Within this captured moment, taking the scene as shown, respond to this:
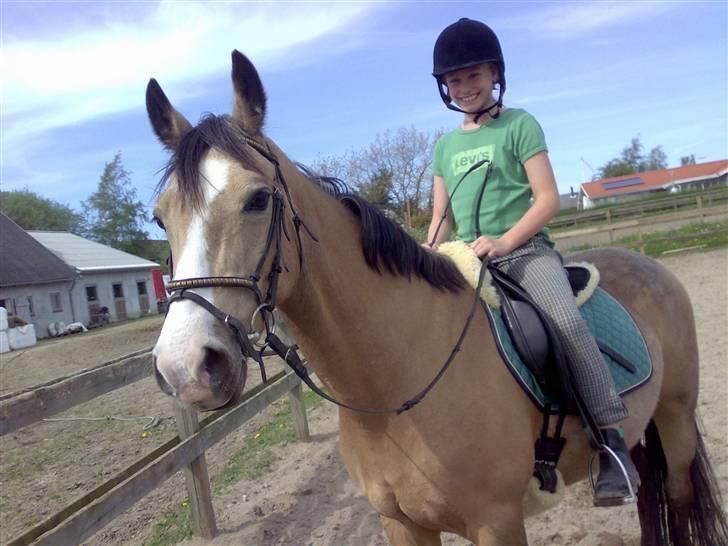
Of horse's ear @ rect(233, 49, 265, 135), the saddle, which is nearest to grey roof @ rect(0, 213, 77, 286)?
horse's ear @ rect(233, 49, 265, 135)

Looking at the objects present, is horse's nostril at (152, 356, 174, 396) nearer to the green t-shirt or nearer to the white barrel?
the green t-shirt

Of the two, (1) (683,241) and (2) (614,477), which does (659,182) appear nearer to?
(1) (683,241)

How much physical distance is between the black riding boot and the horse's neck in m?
0.93

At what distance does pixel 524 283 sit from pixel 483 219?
0.40 metres

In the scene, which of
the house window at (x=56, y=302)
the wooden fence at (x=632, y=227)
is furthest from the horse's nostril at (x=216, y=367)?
the house window at (x=56, y=302)

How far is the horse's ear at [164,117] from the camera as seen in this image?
2.06 metres

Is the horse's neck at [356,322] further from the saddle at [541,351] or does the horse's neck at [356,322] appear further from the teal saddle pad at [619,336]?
the teal saddle pad at [619,336]

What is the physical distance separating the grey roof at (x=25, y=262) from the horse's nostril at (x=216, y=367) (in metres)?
28.4

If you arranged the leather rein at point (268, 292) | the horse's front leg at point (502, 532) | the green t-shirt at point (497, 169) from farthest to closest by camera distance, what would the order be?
the green t-shirt at point (497, 169) < the horse's front leg at point (502, 532) < the leather rein at point (268, 292)

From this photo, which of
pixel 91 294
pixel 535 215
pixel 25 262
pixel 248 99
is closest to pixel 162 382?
pixel 248 99

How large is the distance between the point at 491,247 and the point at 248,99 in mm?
1223

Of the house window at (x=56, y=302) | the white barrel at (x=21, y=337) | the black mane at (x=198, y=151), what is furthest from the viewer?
the house window at (x=56, y=302)

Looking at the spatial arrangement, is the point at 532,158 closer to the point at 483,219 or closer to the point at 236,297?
the point at 483,219

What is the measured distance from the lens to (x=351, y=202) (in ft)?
7.61
